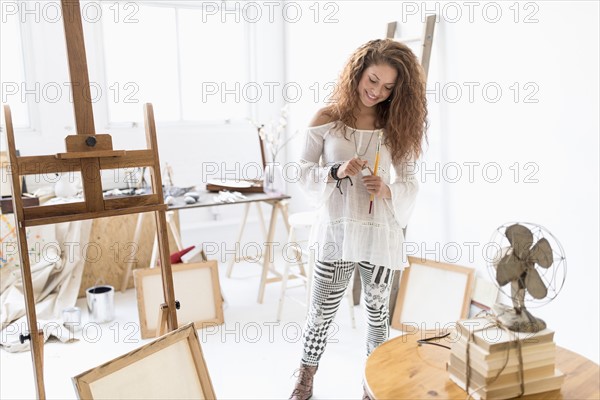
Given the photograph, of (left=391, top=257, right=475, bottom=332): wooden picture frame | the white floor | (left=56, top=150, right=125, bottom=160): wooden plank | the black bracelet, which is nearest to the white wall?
(left=391, top=257, right=475, bottom=332): wooden picture frame

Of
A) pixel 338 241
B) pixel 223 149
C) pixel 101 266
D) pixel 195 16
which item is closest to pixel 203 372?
pixel 338 241

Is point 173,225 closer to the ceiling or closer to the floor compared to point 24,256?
closer to the floor

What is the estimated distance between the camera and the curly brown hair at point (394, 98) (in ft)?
6.31

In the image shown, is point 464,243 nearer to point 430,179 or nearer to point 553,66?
point 430,179

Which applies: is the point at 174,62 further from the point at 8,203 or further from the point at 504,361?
the point at 504,361

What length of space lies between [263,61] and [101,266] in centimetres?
206

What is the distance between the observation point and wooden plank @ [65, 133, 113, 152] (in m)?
1.75

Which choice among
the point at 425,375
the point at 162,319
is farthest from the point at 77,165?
the point at 425,375

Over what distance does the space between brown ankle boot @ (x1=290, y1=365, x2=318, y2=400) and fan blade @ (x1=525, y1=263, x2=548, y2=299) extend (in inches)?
47.7

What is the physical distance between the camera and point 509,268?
126 cm

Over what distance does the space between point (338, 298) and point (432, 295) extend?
1054 millimetres

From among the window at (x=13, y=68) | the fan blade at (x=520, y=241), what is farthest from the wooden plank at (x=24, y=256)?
the window at (x=13, y=68)

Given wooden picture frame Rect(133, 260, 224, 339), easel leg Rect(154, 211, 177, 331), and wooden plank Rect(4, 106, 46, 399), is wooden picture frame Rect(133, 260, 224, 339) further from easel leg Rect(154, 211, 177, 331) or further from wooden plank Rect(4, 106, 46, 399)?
wooden plank Rect(4, 106, 46, 399)

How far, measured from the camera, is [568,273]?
2369mm
